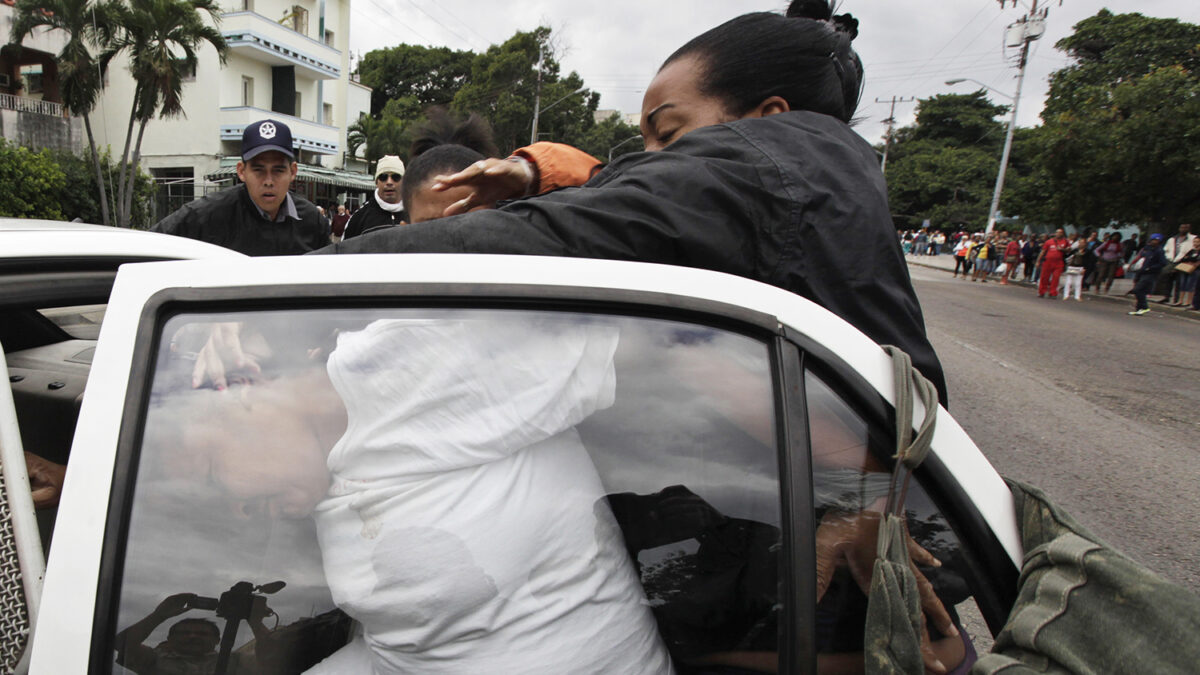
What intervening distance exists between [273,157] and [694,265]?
3472 mm

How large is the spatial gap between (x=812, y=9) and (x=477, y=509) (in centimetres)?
167

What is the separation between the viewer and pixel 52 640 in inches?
35.9

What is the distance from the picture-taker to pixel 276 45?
26875 mm

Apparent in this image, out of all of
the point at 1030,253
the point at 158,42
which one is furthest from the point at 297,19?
the point at 1030,253

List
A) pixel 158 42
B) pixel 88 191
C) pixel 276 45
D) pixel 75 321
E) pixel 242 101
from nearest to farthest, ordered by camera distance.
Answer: pixel 75 321
pixel 158 42
pixel 88 191
pixel 276 45
pixel 242 101

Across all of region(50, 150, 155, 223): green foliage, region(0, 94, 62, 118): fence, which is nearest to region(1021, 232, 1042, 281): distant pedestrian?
region(50, 150, 155, 223): green foliage

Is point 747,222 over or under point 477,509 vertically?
over

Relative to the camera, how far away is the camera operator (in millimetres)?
954

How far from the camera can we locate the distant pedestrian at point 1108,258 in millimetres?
18000

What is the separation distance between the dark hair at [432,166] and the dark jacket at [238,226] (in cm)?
170

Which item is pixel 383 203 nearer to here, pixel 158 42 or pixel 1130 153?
pixel 158 42

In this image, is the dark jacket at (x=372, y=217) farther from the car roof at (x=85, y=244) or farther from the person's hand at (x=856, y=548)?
the person's hand at (x=856, y=548)

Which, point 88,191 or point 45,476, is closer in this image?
point 45,476

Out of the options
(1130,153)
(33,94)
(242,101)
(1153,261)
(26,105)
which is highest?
(242,101)
